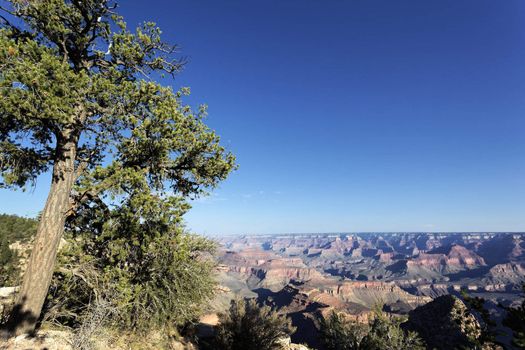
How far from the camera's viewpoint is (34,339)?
30.3ft

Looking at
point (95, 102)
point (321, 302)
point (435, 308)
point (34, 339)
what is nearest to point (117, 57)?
point (95, 102)

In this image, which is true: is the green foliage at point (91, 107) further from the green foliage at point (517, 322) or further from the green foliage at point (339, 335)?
the green foliage at point (339, 335)

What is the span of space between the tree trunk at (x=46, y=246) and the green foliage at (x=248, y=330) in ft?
31.7

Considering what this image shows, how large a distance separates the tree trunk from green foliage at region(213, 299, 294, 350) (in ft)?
31.7

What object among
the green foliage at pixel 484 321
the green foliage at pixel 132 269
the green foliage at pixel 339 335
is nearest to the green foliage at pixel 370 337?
the green foliage at pixel 339 335

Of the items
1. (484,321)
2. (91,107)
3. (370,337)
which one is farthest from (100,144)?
(370,337)

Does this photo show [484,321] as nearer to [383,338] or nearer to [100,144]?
[100,144]

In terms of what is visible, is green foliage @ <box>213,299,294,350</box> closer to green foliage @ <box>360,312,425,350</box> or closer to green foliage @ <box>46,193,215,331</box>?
green foliage @ <box>46,193,215,331</box>

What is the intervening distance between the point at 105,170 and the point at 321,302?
174 meters

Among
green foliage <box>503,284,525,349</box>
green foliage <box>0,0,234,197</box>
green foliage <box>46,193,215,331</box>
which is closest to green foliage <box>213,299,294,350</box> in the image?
green foliage <box>46,193,215,331</box>

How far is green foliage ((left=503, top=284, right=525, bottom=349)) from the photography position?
141 inches

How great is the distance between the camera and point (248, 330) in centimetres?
1770

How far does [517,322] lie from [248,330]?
15.9 meters

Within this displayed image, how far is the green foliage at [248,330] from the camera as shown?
55.7ft
